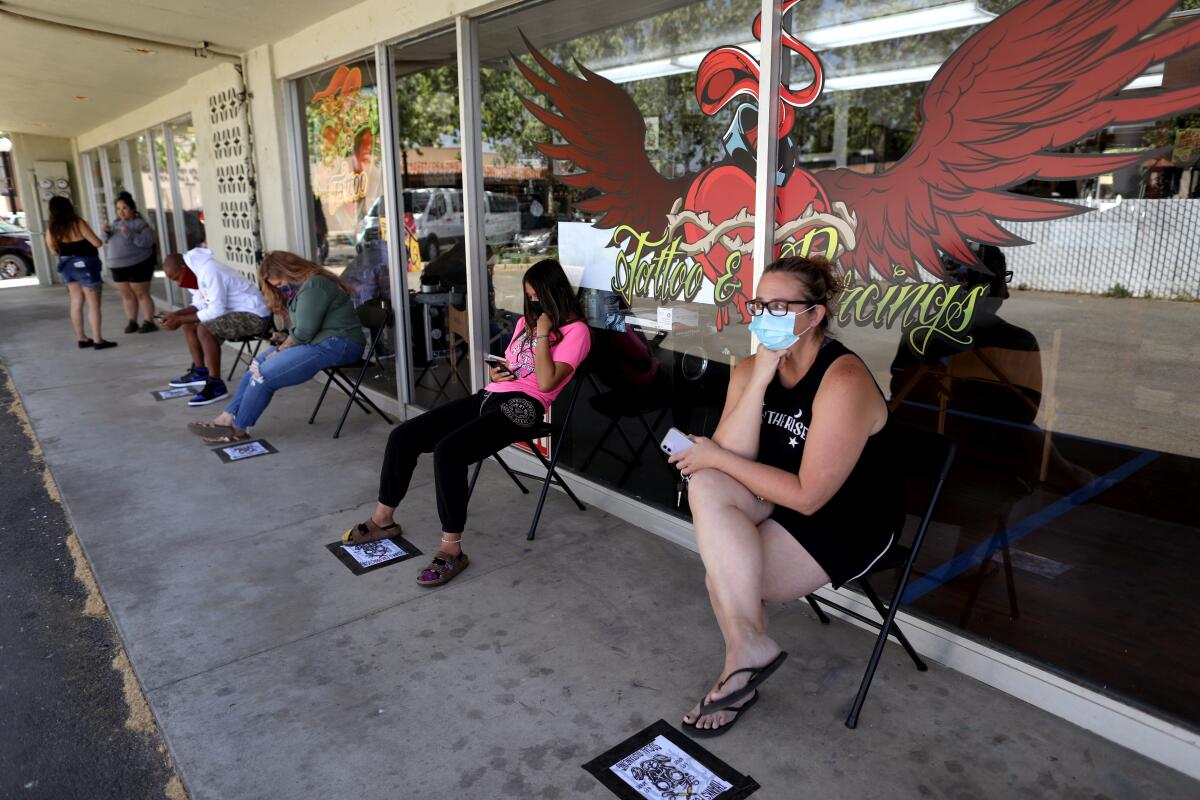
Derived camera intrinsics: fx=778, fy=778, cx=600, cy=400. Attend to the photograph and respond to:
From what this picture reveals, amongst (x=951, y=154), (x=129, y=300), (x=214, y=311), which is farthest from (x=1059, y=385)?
(x=129, y=300)

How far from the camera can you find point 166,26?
5457 millimetres

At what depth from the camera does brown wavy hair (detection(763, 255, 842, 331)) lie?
2166 millimetres

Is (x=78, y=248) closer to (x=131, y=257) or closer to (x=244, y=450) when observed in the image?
(x=131, y=257)

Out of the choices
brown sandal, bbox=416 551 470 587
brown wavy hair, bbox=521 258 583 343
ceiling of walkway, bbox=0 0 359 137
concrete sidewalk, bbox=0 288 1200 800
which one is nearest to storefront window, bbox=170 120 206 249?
ceiling of walkway, bbox=0 0 359 137

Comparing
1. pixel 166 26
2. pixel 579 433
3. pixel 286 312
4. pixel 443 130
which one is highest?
pixel 166 26

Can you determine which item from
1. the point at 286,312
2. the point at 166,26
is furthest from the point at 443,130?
the point at 166,26

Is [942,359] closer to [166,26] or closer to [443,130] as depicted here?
[443,130]

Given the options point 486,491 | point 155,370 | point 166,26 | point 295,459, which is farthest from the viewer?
point 155,370

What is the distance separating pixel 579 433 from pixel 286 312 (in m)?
2.32

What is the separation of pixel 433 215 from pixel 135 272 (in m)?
5.44

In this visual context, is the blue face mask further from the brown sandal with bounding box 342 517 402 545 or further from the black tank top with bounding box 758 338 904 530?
the brown sandal with bounding box 342 517 402 545

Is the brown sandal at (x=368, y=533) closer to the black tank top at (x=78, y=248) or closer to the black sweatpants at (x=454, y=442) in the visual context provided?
the black sweatpants at (x=454, y=442)

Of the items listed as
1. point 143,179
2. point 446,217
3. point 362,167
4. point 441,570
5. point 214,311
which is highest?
point 143,179

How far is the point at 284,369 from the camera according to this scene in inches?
181
